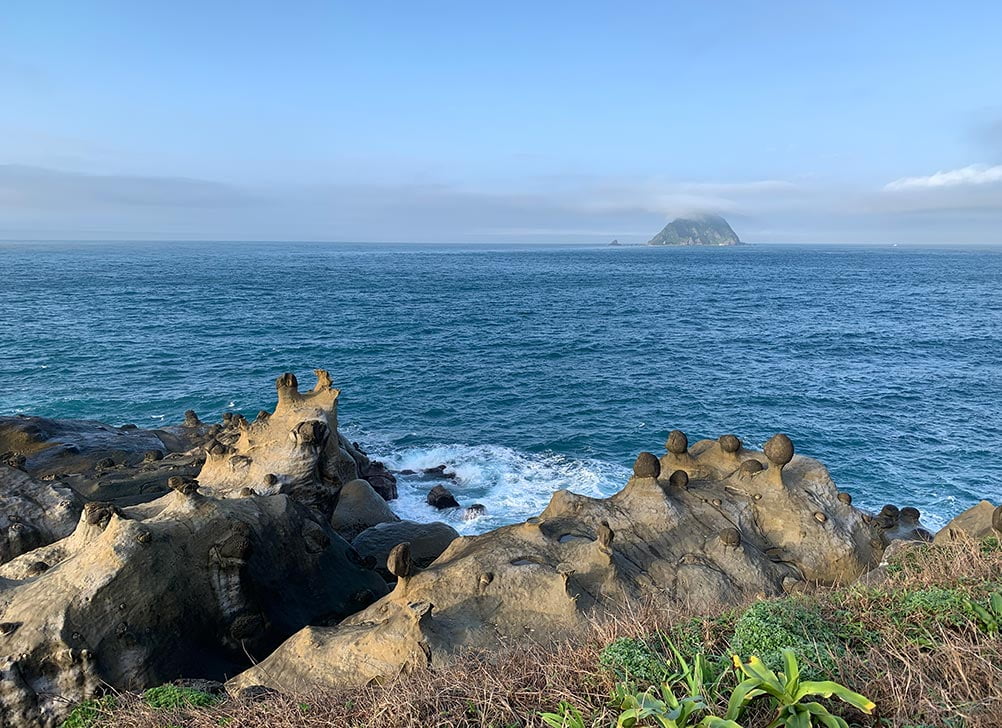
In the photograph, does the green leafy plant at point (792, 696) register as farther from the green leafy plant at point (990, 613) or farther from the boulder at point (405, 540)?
the boulder at point (405, 540)

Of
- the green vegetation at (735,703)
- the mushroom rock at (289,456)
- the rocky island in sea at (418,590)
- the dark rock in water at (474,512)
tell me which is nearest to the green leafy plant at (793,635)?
the rocky island in sea at (418,590)

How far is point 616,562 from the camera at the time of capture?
13305 mm

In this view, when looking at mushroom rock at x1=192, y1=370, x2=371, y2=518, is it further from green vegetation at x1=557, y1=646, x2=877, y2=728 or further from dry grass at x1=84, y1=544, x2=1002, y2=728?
green vegetation at x1=557, y1=646, x2=877, y2=728

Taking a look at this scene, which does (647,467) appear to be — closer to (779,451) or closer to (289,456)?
(779,451)

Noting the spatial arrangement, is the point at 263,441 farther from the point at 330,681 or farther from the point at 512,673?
the point at 512,673

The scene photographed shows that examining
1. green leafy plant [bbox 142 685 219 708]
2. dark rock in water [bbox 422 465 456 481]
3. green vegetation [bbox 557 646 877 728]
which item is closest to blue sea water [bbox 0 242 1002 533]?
dark rock in water [bbox 422 465 456 481]

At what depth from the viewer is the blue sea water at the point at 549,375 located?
105ft

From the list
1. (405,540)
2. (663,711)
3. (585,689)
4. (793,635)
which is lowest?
(405,540)

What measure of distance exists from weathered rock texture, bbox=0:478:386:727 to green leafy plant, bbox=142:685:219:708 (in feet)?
6.49

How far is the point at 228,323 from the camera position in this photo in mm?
67938

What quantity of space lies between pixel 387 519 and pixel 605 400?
22131 millimetres

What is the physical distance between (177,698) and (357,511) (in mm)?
Answer: 14018

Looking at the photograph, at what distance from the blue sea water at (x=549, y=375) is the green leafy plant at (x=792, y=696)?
67.9ft

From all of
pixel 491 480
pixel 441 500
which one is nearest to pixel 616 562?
pixel 441 500
